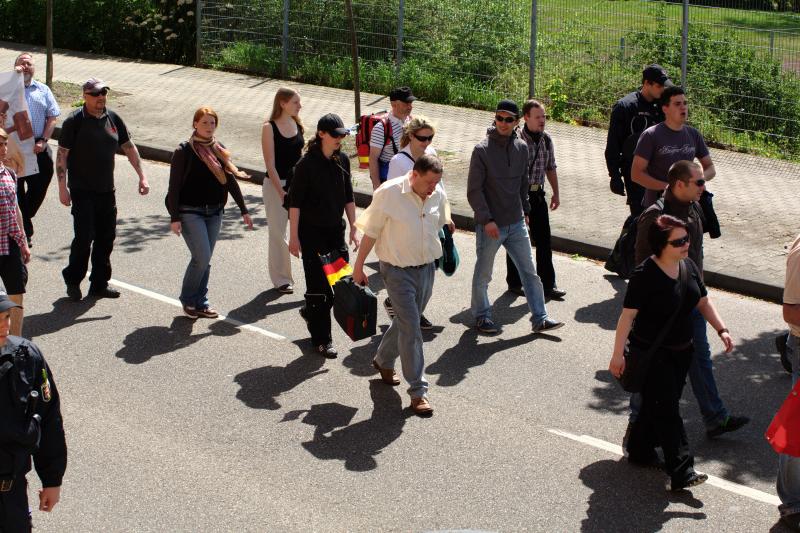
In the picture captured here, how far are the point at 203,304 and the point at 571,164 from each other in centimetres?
709

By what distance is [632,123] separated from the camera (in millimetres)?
10594

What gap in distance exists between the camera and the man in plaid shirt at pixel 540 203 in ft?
34.2

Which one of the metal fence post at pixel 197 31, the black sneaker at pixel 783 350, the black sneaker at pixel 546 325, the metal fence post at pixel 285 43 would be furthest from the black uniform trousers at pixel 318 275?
the metal fence post at pixel 197 31

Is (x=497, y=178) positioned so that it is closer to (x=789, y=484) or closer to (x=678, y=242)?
(x=678, y=242)

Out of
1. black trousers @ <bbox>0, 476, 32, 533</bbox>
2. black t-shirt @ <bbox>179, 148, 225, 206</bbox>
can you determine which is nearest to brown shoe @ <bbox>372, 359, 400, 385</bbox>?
black t-shirt @ <bbox>179, 148, 225, 206</bbox>

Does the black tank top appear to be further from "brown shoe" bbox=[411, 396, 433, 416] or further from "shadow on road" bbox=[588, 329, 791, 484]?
"shadow on road" bbox=[588, 329, 791, 484]

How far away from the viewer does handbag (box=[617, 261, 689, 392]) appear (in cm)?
674

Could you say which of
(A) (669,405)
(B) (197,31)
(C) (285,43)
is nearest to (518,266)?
(A) (669,405)

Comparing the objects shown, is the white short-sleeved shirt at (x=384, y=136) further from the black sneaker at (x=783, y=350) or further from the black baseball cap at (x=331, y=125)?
the black sneaker at (x=783, y=350)

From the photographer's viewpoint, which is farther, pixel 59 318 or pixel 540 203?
pixel 540 203

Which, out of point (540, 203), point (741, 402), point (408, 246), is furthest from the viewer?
point (540, 203)

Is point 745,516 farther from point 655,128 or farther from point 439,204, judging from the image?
point 655,128

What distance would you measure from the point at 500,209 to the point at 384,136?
141cm

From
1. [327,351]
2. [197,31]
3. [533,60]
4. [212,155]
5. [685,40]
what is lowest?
[327,351]
